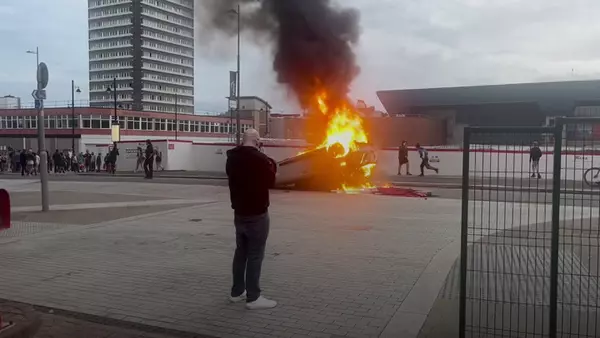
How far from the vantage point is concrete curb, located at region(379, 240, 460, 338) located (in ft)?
13.5

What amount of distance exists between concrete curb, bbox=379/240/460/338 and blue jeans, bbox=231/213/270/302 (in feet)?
4.29

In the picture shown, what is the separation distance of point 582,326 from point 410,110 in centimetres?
5233

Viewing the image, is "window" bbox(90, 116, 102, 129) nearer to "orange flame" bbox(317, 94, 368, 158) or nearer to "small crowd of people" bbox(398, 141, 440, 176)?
"small crowd of people" bbox(398, 141, 440, 176)

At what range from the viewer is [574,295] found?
16.1 feet

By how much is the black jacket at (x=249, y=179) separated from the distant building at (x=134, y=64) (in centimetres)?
1201

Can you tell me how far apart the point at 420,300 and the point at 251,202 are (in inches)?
74.8

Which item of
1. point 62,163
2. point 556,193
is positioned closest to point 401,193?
point 556,193

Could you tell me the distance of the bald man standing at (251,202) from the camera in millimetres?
4598

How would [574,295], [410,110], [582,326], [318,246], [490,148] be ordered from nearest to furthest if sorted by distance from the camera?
[490,148] < [582,326] < [574,295] < [318,246] < [410,110]

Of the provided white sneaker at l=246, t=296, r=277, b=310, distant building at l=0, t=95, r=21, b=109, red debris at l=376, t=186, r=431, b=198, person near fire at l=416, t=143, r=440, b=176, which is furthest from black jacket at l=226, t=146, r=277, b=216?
distant building at l=0, t=95, r=21, b=109

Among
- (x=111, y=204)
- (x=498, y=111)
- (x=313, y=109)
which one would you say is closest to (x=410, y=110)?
(x=498, y=111)

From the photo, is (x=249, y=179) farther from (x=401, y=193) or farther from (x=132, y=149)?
(x=132, y=149)

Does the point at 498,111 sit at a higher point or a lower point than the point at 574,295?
higher

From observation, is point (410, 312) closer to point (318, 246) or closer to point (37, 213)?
point (318, 246)
